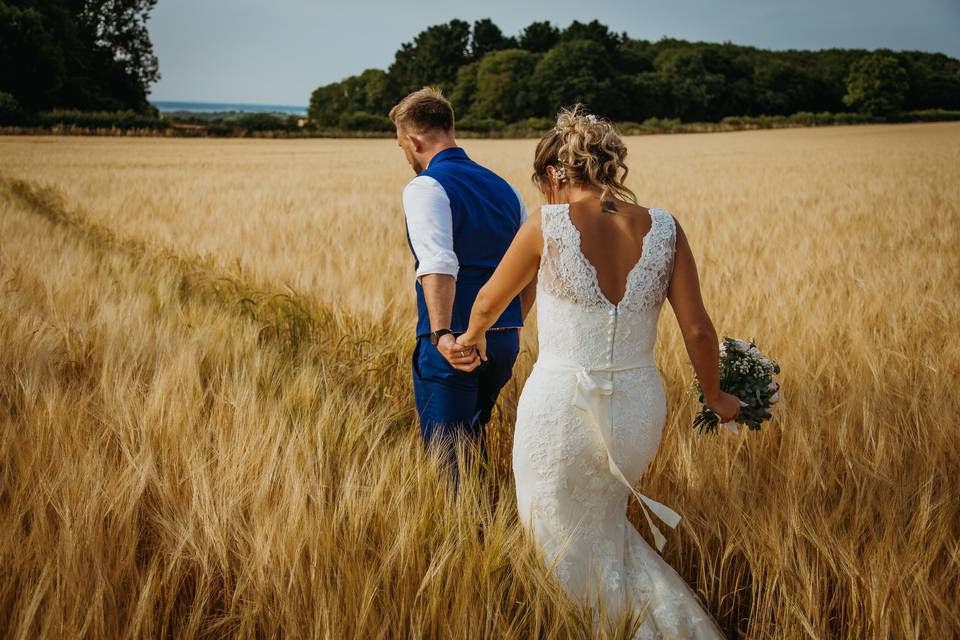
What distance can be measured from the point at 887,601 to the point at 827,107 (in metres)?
82.3

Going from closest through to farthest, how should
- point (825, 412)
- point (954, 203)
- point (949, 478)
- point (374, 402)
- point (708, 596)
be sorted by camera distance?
point (708, 596) < point (949, 478) < point (825, 412) < point (374, 402) < point (954, 203)

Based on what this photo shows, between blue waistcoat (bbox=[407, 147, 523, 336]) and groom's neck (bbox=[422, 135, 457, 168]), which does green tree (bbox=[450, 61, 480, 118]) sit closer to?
groom's neck (bbox=[422, 135, 457, 168])

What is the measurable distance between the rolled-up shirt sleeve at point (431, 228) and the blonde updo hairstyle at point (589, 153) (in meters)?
0.51

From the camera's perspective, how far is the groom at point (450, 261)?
1863 millimetres

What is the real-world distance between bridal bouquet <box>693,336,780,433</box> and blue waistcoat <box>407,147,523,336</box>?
712 millimetres

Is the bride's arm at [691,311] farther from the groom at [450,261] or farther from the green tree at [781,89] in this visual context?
the green tree at [781,89]

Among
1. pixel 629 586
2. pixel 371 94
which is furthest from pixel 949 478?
pixel 371 94

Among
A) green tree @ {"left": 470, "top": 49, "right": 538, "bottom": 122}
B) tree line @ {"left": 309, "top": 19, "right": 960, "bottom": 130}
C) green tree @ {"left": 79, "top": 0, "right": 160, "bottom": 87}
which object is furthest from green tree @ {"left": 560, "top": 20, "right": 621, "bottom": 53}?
green tree @ {"left": 79, "top": 0, "right": 160, "bottom": 87}

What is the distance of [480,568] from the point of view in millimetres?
1195

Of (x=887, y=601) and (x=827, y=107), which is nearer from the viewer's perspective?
(x=887, y=601)

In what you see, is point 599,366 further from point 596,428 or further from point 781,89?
point 781,89

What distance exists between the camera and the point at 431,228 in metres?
1.87

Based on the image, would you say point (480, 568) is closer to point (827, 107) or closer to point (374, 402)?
point (374, 402)

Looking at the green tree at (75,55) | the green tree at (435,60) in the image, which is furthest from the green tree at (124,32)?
the green tree at (435,60)
